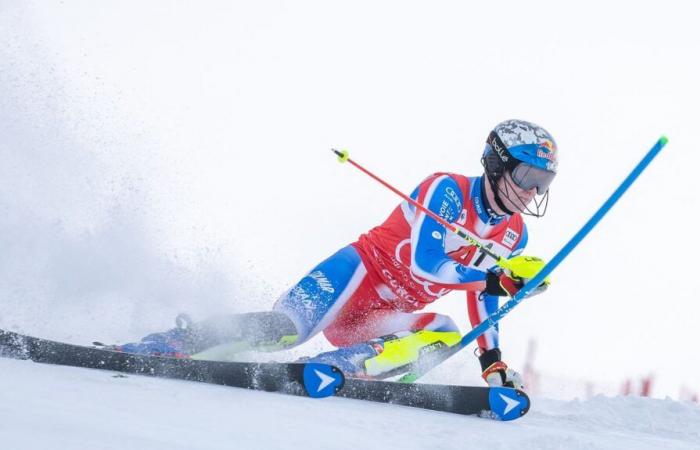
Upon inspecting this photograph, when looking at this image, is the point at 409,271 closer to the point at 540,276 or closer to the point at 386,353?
the point at 386,353

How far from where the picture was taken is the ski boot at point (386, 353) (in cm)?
385

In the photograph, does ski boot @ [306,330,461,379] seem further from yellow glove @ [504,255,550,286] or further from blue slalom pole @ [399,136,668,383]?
yellow glove @ [504,255,550,286]

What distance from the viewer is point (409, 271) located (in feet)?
14.8

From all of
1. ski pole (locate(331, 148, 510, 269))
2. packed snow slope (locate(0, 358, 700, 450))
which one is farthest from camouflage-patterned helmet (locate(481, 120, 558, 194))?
packed snow slope (locate(0, 358, 700, 450))

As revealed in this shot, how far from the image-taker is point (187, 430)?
2.17m

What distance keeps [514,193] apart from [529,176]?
0.42 ft

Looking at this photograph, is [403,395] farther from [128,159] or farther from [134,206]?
[128,159]

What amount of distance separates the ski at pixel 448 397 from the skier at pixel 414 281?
0.51 feet

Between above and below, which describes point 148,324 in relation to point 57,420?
below

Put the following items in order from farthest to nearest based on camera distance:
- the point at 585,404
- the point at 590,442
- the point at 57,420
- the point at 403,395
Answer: the point at 585,404, the point at 403,395, the point at 590,442, the point at 57,420

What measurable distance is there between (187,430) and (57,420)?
37cm

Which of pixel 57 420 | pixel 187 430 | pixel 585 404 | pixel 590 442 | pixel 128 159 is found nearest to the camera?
pixel 57 420

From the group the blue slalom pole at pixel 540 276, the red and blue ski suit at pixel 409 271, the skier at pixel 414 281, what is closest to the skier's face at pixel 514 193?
the skier at pixel 414 281

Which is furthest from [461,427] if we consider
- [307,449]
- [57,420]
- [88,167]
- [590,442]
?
[88,167]
